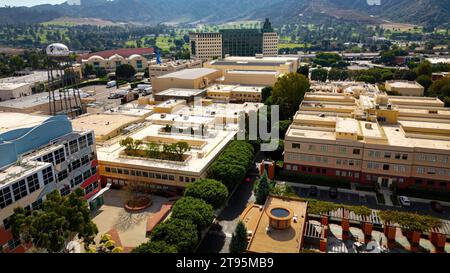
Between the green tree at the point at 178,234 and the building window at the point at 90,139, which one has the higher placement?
the building window at the point at 90,139

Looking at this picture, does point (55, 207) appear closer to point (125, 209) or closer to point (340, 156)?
point (125, 209)

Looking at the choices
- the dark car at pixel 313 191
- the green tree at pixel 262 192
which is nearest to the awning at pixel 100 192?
the green tree at pixel 262 192

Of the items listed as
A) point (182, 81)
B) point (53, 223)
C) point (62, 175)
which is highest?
point (182, 81)

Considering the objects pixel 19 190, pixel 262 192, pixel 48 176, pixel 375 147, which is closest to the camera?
pixel 19 190

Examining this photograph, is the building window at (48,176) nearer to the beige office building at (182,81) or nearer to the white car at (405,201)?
the white car at (405,201)

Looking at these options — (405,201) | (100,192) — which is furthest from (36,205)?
(405,201)

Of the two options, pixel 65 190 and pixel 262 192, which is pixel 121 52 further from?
pixel 262 192
